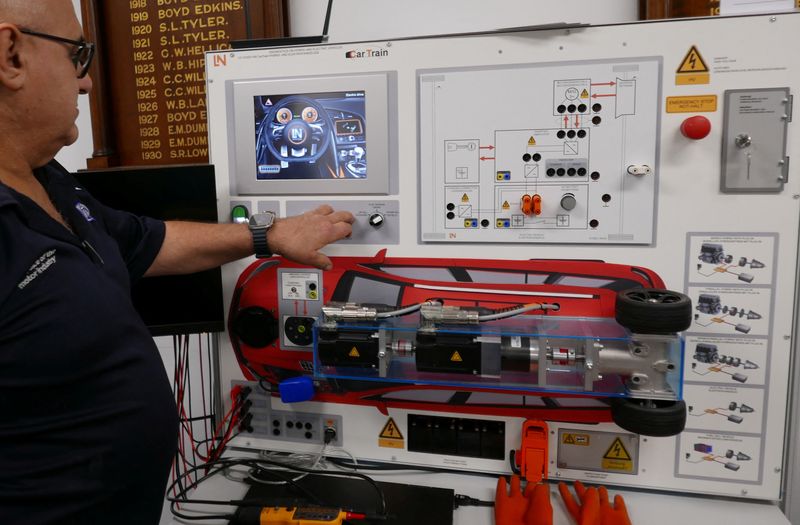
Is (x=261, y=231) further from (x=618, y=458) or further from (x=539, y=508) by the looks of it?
(x=618, y=458)

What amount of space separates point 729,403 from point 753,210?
1.51 ft

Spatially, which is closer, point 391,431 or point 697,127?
point 697,127

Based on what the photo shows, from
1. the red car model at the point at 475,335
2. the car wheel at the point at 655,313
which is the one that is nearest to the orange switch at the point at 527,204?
the red car model at the point at 475,335

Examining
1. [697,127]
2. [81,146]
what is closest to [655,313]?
[697,127]

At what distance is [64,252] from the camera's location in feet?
3.22

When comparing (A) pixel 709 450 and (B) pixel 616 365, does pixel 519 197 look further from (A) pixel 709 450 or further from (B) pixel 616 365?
(A) pixel 709 450

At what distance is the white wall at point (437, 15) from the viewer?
161 cm

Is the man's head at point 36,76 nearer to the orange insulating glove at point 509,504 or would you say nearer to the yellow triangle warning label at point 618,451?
the orange insulating glove at point 509,504

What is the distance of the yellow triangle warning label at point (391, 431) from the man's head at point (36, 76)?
3.38ft

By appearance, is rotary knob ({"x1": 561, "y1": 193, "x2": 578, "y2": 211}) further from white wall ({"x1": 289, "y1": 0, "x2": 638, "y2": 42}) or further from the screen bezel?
white wall ({"x1": 289, "y1": 0, "x2": 638, "y2": 42})

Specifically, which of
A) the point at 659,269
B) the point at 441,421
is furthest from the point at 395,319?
the point at 659,269

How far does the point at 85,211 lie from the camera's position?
1.23 m

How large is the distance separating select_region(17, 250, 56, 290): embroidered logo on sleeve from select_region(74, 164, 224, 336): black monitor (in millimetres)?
497

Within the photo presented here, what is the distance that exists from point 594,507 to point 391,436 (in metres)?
0.54
